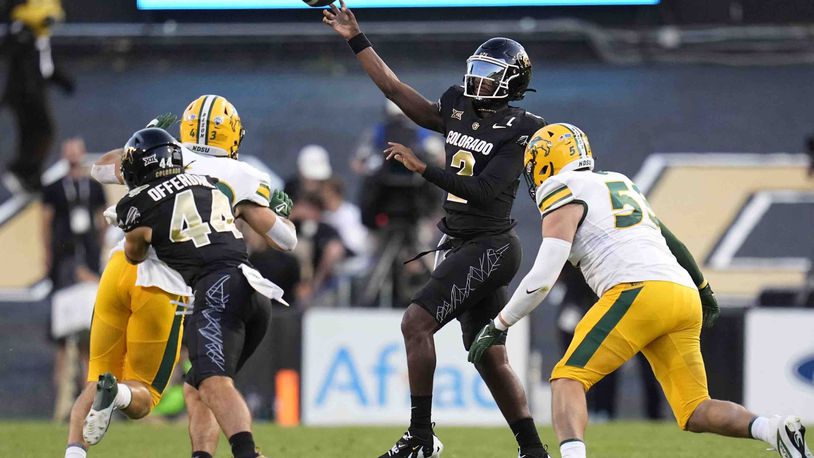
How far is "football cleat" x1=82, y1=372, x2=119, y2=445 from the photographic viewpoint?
6363mm

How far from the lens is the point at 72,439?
22.2ft

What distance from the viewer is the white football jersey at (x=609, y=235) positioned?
20.5 feet

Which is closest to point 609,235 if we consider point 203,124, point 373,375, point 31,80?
point 203,124

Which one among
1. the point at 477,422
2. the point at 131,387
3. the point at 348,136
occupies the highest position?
the point at 348,136

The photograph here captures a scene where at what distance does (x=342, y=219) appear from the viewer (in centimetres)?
1477

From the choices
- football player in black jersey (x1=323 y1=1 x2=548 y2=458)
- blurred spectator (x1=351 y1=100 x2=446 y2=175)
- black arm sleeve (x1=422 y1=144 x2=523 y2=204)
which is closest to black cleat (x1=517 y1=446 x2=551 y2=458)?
football player in black jersey (x1=323 y1=1 x2=548 y2=458)

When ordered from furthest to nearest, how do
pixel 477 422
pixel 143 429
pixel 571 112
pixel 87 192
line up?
pixel 571 112
pixel 87 192
pixel 477 422
pixel 143 429

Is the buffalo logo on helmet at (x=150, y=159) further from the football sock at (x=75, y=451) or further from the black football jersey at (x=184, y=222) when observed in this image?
the football sock at (x=75, y=451)

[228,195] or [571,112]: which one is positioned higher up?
[571,112]

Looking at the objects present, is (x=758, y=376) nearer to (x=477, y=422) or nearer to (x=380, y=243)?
(x=477, y=422)

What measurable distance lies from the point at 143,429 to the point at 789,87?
976 centimetres

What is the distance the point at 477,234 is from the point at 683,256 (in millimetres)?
1047

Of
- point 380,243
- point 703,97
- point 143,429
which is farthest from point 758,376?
point 703,97

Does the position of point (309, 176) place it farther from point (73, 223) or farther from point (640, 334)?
point (640, 334)
